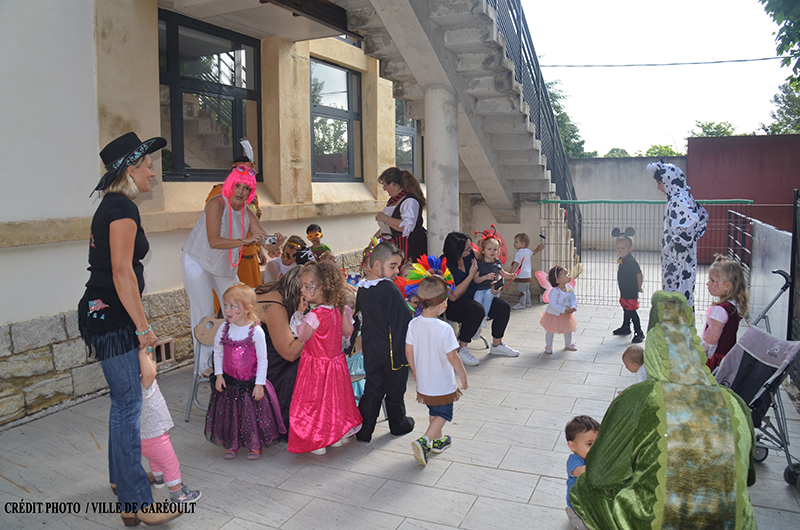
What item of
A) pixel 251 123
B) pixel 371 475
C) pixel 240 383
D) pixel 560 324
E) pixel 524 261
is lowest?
pixel 371 475

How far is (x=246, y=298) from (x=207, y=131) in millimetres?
4245

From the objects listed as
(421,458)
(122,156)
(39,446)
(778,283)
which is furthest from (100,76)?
(778,283)

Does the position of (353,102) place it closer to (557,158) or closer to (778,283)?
(557,158)

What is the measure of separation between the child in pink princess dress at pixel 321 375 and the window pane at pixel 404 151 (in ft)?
26.3

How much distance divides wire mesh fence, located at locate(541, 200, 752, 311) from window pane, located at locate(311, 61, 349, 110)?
384 cm

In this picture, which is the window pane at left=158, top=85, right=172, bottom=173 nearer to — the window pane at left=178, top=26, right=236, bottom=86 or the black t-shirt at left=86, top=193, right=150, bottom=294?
the window pane at left=178, top=26, right=236, bottom=86

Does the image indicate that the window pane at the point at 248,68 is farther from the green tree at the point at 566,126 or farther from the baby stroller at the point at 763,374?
the green tree at the point at 566,126

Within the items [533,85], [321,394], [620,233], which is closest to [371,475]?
[321,394]

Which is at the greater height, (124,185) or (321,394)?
(124,185)

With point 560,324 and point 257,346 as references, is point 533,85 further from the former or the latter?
point 257,346

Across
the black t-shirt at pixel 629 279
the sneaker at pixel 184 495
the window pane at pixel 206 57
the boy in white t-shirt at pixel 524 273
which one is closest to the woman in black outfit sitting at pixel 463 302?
the black t-shirt at pixel 629 279

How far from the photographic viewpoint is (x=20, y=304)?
4660mm

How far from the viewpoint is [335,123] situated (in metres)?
9.49

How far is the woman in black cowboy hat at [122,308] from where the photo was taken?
2893 millimetres
